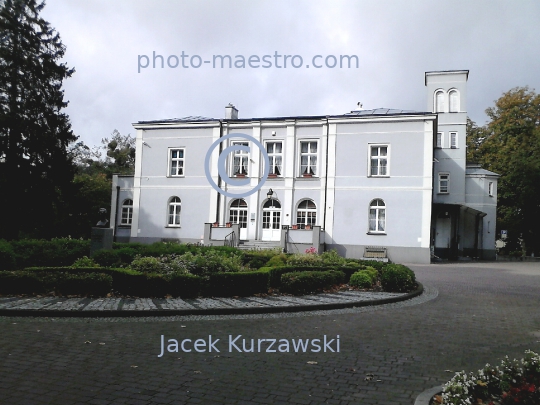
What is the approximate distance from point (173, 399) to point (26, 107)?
29.6 metres

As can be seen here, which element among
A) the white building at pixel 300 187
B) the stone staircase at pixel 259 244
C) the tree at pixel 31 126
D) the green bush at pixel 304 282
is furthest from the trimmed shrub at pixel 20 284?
the stone staircase at pixel 259 244

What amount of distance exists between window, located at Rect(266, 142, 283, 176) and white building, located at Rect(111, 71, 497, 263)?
71 mm

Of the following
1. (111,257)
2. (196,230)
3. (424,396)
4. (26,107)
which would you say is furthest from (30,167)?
(424,396)

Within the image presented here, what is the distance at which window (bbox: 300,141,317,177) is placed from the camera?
31.3 m

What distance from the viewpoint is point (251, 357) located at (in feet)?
21.3

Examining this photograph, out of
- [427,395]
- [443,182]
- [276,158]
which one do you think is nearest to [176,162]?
[276,158]

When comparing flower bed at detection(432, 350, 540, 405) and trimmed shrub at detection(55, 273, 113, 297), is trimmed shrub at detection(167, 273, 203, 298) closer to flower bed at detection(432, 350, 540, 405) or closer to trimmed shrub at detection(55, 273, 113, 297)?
trimmed shrub at detection(55, 273, 113, 297)

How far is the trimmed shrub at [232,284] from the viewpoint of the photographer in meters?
11.8

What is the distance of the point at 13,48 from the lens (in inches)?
1110

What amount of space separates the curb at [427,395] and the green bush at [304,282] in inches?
287

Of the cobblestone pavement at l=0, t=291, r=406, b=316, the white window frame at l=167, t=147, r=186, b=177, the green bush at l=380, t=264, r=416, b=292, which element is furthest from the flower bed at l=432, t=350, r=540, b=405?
the white window frame at l=167, t=147, r=186, b=177

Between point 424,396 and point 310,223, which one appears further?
point 310,223

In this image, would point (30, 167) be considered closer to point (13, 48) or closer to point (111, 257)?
point (13, 48)

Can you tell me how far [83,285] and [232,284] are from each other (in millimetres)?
3668
